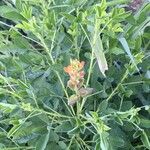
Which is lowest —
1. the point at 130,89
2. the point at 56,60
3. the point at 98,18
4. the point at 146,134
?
the point at 146,134

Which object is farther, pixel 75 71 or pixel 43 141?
pixel 43 141

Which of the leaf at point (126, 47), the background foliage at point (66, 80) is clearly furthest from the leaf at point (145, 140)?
the leaf at point (126, 47)

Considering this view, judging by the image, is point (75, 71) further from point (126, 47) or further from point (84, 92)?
point (126, 47)

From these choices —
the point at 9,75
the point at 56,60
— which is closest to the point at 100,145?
the point at 56,60

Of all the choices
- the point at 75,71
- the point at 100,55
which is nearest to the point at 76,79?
the point at 75,71

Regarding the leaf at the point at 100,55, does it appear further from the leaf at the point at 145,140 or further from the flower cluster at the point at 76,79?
the leaf at the point at 145,140

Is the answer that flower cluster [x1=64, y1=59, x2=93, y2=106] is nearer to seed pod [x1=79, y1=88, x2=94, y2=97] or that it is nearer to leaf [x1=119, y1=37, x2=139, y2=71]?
seed pod [x1=79, y1=88, x2=94, y2=97]

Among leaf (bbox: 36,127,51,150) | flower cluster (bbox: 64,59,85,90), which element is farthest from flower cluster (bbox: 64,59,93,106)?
leaf (bbox: 36,127,51,150)

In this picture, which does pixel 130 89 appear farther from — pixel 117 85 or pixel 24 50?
pixel 24 50
